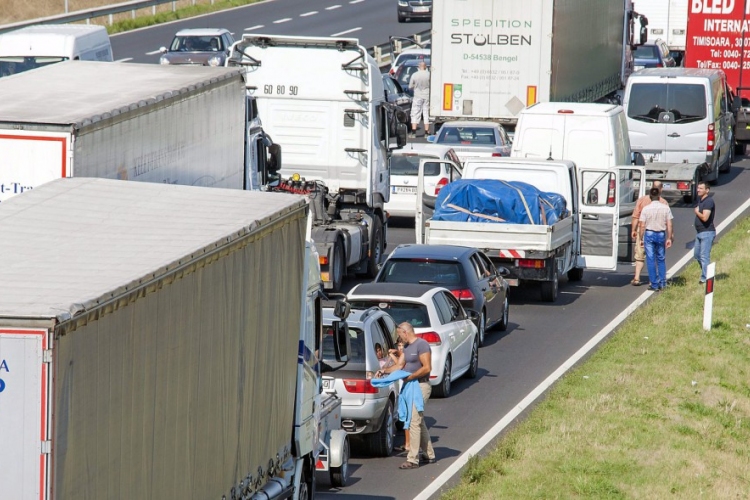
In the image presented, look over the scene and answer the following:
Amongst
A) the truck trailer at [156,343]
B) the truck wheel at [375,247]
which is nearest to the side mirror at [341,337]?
the truck trailer at [156,343]

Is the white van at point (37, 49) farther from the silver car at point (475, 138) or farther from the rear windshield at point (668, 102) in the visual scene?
the rear windshield at point (668, 102)

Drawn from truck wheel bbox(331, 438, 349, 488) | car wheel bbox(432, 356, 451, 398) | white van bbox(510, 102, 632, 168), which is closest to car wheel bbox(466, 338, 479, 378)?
car wheel bbox(432, 356, 451, 398)

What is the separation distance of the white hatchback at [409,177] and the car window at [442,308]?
34.5 ft

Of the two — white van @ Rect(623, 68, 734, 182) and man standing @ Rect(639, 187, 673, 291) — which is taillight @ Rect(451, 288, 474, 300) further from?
white van @ Rect(623, 68, 734, 182)

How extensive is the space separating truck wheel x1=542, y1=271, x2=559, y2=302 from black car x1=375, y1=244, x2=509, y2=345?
8.94 ft

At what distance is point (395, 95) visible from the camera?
138 feet

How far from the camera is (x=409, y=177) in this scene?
28047mm

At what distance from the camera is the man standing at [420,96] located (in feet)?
132

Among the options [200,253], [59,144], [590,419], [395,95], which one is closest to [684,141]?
[395,95]

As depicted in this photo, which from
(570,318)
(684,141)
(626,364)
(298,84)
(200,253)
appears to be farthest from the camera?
(684,141)

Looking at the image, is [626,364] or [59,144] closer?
[59,144]

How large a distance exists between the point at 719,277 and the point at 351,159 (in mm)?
6605

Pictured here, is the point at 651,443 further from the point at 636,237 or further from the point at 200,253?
the point at 636,237

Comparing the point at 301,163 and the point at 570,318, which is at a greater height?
the point at 301,163
